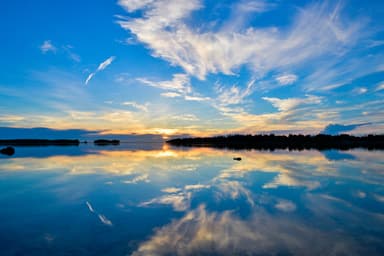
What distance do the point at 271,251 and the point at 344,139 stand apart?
160380 millimetres

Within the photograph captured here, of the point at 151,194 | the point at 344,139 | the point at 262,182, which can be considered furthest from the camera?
the point at 344,139

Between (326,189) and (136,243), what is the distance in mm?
→ 12139

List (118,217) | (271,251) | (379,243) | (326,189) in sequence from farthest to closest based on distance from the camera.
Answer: (326,189), (118,217), (379,243), (271,251)

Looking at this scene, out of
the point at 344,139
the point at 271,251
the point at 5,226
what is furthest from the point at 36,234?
the point at 344,139

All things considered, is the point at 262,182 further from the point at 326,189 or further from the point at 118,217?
the point at 118,217

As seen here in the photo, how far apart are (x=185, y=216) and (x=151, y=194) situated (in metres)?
4.29

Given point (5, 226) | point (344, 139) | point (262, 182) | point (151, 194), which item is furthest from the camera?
point (344, 139)

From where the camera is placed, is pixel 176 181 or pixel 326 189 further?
pixel 176 181

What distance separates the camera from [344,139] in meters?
141

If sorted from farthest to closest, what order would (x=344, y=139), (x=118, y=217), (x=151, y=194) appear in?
(x=344, y=139), (x=151, y=194), (x=118, y=217)

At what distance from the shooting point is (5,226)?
8320 mm

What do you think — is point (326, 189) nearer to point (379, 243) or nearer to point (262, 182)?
point (262, 182)

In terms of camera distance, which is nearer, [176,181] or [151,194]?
[151,194]

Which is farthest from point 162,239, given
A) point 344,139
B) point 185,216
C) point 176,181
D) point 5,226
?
point 344,139
